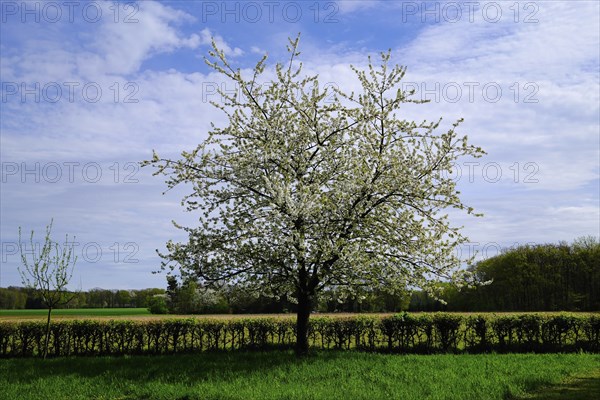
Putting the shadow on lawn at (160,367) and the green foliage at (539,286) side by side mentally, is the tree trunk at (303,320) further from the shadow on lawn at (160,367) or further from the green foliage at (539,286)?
the green foliage at (539,286)

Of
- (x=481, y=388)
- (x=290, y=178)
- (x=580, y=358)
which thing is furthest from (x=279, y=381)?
(x=580, y=358)

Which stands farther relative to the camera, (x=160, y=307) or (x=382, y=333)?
(x=160, y=307)

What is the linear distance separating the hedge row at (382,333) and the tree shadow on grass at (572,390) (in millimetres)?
6435

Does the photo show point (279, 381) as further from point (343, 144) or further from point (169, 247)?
point (343, 144)

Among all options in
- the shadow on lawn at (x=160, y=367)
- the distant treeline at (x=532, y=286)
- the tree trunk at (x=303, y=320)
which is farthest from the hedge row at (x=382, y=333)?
the distant treeline at (x=532, y=286)

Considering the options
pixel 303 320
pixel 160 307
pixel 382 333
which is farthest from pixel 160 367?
pixel 160 307

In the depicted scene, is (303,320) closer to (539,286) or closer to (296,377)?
(296,377)

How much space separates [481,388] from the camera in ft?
35.2

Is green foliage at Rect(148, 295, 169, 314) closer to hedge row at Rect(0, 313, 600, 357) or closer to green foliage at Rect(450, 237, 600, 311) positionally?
green foliage at Rect(450, 237, 600, 311)

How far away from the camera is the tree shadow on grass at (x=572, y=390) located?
1048cm

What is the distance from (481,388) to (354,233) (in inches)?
226

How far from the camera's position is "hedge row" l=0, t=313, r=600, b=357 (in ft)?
62.7

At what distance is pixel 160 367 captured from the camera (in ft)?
45.7

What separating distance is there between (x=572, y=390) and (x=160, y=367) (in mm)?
10501
